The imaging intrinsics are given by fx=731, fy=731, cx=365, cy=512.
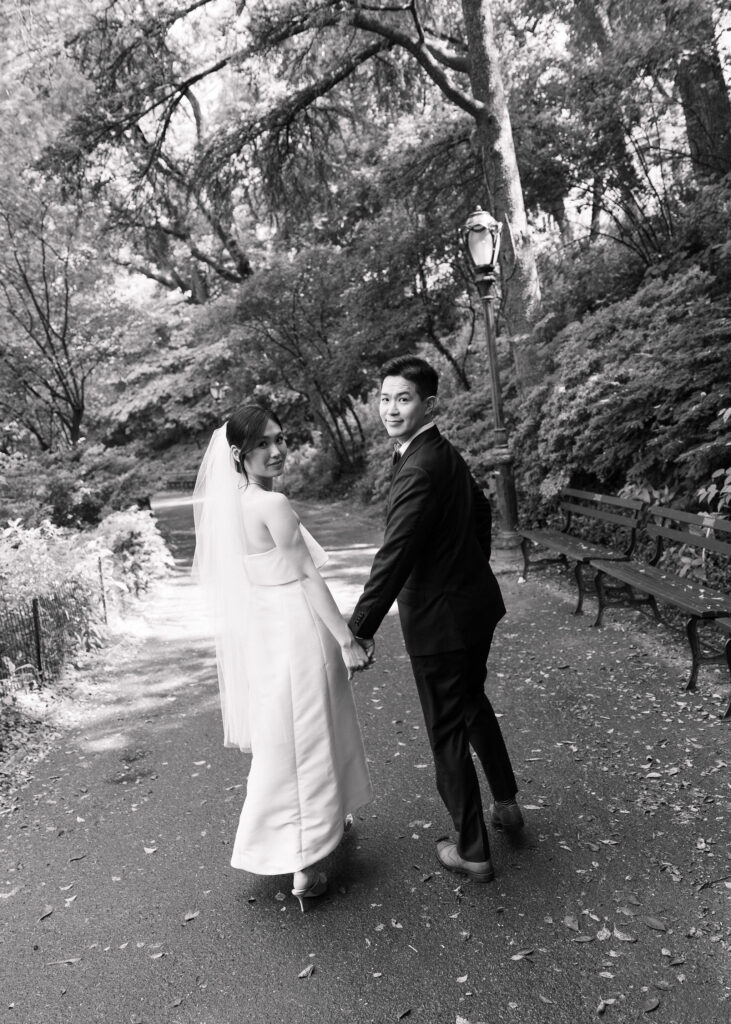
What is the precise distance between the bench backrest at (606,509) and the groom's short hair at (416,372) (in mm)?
3999

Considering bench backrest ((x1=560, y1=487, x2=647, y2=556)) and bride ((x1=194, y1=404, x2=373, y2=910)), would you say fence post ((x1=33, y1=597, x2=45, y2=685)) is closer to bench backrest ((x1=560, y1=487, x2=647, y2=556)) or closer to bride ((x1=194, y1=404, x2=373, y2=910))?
bride ((x1=194, y1=404, x2=373, y2=910))

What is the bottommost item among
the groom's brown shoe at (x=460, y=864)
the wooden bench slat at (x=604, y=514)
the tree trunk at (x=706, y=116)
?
the groom's brown shoe at (x=460, y=864)

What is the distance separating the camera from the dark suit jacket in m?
2.84

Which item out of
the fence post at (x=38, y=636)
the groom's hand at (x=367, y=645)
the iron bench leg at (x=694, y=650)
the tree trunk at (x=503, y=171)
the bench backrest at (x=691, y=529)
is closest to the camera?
the groom's hand at (x=367, y=645)

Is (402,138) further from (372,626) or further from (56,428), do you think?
(372,626)

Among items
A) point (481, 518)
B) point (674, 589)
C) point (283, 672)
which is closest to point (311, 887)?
point (283, 672)

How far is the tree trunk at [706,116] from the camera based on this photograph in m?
10.6

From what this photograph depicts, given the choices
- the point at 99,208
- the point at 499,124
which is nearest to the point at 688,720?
the point at 499,124

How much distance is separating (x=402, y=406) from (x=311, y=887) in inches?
78.7

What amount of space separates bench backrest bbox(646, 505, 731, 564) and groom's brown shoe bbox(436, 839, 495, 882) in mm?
2768

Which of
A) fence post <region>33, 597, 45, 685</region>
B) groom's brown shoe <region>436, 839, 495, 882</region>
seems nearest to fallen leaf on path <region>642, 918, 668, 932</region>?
groom's brown shoe <region>436, 839, 495, 882</region>

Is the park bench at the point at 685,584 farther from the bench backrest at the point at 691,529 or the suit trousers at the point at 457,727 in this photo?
the suit trousers at the point at 457,727

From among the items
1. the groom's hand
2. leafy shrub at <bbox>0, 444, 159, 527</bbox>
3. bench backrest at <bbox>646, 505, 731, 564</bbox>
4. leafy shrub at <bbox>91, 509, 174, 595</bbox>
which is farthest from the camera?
leafy shrub at <bbox>0, 444, 159, 527</bbox>

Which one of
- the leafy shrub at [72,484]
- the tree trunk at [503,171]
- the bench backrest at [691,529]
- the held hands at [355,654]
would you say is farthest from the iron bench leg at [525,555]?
the leafy shrub at [72,484]
